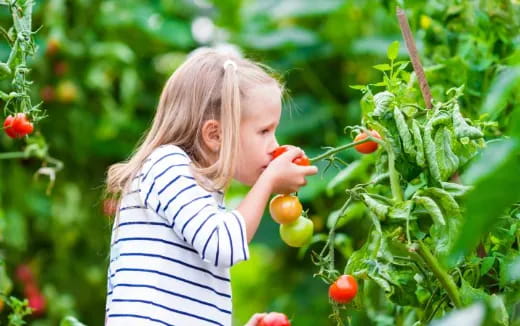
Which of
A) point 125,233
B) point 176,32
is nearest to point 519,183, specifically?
point 125,233

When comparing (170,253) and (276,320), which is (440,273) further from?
(170,253)

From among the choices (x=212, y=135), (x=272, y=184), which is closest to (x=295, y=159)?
(x=272, y=184)

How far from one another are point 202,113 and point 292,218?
0.25m

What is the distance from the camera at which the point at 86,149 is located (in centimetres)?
346

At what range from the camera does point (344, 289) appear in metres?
1.38

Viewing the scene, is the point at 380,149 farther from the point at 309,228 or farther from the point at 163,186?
the point at 163,186

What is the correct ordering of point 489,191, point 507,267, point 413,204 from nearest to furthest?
point 489,191
point 413,204
point 507,267

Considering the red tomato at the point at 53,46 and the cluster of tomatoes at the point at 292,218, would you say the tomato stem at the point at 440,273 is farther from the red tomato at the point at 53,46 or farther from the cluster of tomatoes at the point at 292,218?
the red tomato at the point at 53,46

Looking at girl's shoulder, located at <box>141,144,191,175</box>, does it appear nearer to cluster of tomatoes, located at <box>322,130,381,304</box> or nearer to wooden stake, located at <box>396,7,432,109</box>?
cluster of tomatoes, located at <box>322,130,381,304</box>

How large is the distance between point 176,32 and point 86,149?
0.60 meters

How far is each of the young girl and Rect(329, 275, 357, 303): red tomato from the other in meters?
0.14

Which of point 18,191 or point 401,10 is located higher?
point 18,191

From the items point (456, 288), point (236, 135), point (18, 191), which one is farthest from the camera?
point (18, 191)

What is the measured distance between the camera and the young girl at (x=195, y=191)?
144 cm
